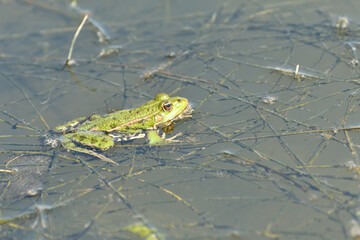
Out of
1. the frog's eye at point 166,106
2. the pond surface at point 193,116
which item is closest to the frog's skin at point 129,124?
the frog's eye at point 166,106

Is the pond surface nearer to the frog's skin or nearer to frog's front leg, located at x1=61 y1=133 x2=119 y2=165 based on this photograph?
frog's front leg, located at x1=61 y1=133 x2=119 y2=165

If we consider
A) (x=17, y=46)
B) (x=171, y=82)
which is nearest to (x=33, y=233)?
(x=171, y=82)

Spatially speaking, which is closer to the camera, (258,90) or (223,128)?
(223,128)

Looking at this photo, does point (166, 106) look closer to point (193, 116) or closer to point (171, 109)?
point (171, 109)

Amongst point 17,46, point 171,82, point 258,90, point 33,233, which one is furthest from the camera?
point 17,46

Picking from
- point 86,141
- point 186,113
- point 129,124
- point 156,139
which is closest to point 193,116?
point 186,113

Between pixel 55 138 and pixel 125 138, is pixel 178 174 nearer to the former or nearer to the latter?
pixel 125 138

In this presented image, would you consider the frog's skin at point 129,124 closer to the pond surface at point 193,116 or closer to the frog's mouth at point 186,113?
the frog's mouth at point 186,113

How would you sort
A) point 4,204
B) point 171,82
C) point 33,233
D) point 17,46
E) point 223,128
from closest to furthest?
→ point 33,233 → point 4,204 → point 223,128 → point 171,82 → point 17,46
